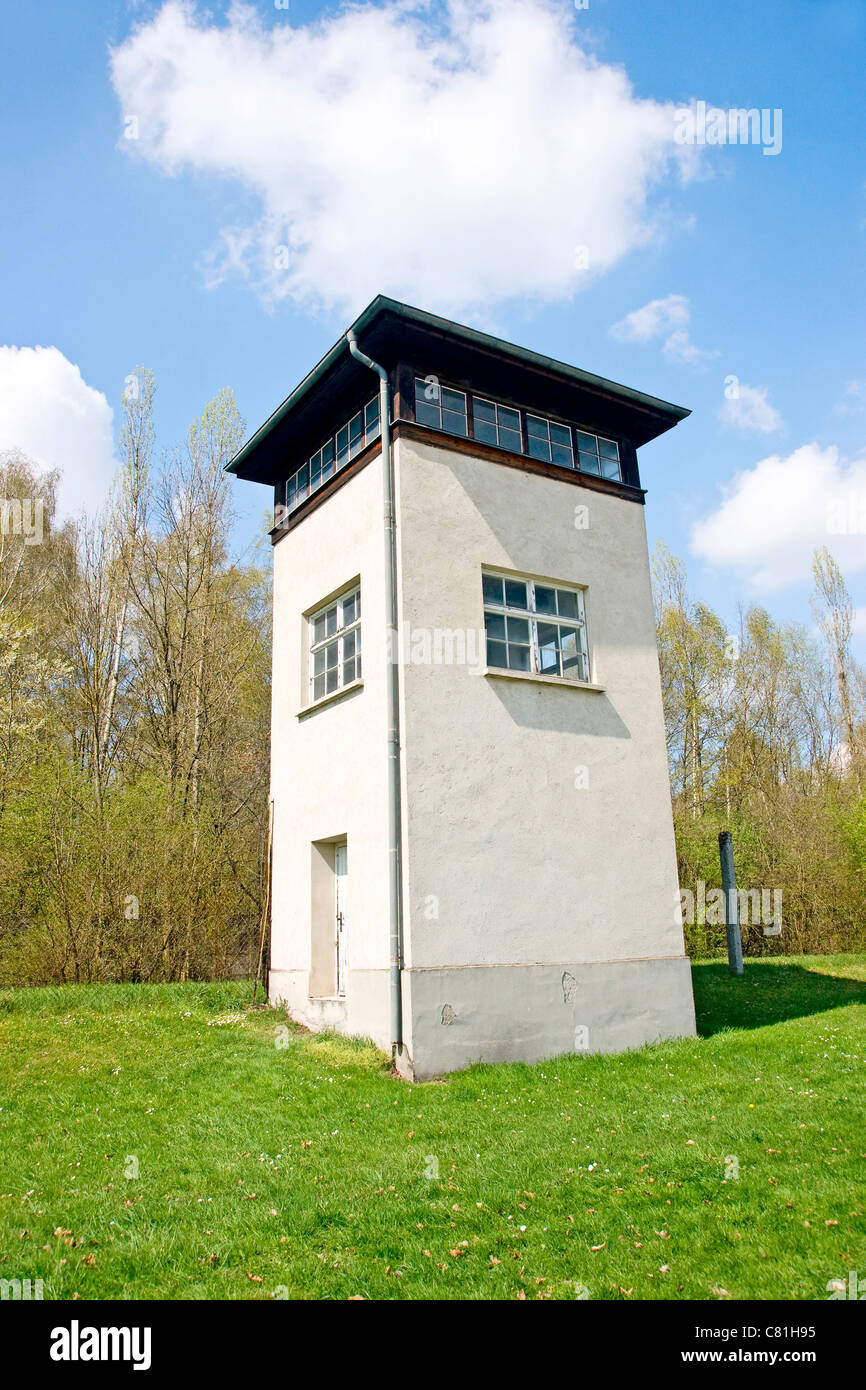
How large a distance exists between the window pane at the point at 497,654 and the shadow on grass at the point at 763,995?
5.40m

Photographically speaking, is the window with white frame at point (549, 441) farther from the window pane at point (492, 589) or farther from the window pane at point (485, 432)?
the window pane at point (492, 589)

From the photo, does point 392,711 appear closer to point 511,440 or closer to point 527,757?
point 527,757

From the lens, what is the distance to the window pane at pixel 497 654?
10.7 metres

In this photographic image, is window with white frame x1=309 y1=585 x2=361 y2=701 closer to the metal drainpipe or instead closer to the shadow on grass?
the metal drainpipe

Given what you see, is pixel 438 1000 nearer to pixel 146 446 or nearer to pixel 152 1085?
pixel 152 1085

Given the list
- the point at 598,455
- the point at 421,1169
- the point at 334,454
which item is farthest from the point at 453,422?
the point at 421,1169

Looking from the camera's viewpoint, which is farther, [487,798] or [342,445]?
[342,445]

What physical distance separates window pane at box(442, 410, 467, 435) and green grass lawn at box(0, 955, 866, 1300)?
295 inches

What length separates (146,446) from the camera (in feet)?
73.2

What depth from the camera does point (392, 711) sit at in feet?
31.6

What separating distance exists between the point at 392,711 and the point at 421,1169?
4.82 m

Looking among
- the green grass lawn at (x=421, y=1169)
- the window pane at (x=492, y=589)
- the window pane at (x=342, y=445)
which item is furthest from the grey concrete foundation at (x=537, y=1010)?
the window pane at (x=342, y=445)
